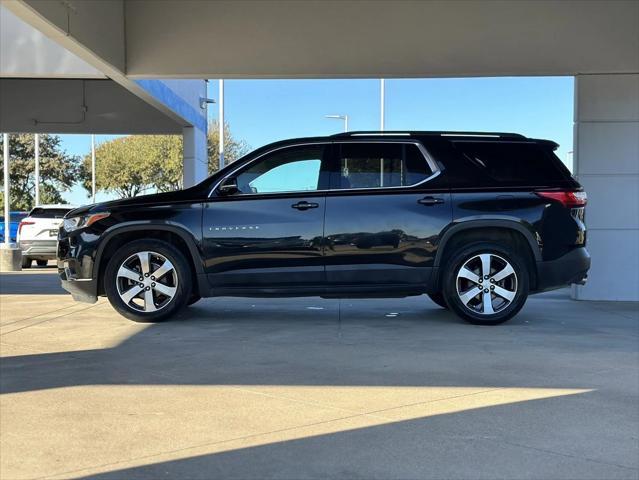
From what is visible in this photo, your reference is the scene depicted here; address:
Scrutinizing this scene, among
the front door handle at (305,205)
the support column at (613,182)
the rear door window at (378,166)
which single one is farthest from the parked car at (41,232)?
the support column at (613,182)

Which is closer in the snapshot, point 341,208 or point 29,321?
point 341,208

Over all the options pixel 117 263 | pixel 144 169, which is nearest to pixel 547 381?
pixel 117 263

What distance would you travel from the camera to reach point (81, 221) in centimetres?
681

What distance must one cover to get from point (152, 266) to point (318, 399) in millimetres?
3226

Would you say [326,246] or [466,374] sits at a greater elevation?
[326,246]

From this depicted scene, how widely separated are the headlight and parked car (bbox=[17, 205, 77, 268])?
901 centimetres

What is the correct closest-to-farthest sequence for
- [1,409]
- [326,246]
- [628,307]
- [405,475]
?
[405,475] < [1,409] < [326,246] < [628,307]

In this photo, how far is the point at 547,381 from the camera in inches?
183

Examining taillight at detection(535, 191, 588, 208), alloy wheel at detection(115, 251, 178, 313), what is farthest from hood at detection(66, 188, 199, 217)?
taillight at detection(535, 191, 588, 208)

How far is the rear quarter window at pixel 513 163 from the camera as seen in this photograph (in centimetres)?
671

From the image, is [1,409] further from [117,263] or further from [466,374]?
[466,374]

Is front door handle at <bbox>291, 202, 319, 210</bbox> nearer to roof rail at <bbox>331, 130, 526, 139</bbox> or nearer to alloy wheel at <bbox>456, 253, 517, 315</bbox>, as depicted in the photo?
roof rail at <bbox>331, 130, 526, 139</bbox>

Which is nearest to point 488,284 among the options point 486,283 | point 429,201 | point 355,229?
point 486,283

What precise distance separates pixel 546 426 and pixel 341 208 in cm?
340
